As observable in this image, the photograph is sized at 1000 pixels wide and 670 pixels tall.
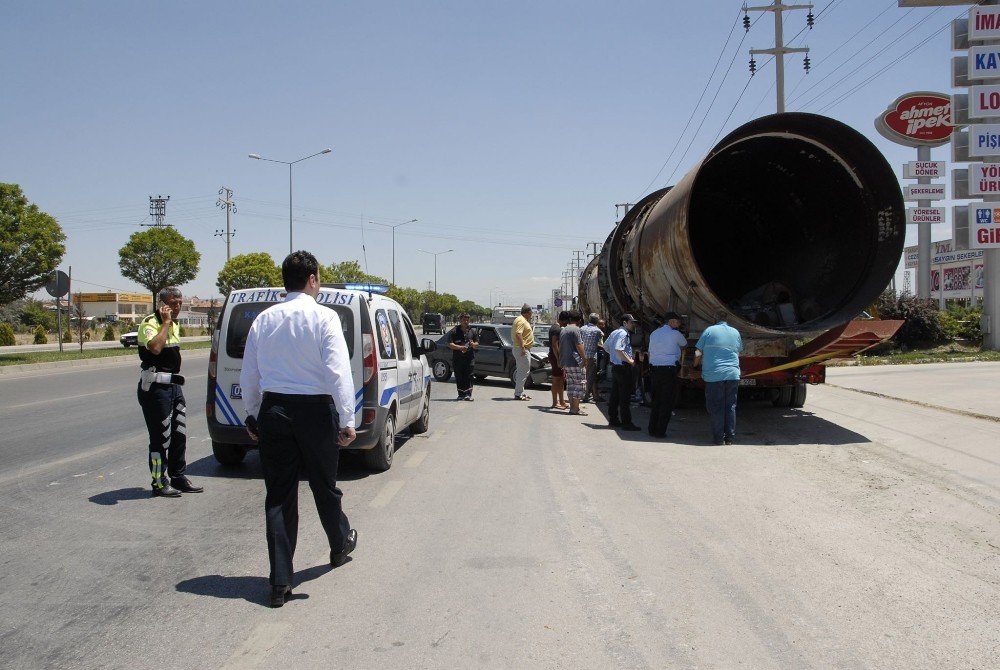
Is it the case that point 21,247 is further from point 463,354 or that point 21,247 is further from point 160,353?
point 160,353

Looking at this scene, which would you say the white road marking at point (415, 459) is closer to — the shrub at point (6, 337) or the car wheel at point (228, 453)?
the car wheel at point (228, 453)

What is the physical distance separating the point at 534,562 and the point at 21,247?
26.7 m

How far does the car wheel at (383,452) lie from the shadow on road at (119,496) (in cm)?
202

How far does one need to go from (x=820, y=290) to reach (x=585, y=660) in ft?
31.0

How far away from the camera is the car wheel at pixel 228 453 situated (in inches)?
307

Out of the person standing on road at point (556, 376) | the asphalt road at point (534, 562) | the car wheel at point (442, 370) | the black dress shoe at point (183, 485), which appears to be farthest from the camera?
the car wheel at point (442, 370)

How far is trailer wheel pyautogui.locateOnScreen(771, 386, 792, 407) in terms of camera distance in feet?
42.0

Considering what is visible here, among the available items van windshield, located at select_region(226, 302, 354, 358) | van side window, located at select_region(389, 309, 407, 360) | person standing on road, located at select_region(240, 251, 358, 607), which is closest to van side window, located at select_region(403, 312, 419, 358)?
van side window, located at select_region(389, 309, 407, 360)

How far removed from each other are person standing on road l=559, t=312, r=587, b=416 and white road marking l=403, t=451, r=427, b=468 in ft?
13.6

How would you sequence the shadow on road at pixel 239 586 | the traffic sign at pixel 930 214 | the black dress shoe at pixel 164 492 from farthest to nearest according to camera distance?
the traffic sign at pixel 930 214 → the black dress shoe at pixel 164 492 → the shadow on road at pixel 239 586

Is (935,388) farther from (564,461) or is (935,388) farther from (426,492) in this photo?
(426,492)

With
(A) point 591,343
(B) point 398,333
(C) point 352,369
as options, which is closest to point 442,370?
(A) point 591,343

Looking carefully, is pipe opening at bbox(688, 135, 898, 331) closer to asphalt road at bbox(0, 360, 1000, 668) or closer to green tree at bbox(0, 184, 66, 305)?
asphalt road at bbox(0, 360, 1000, 668)

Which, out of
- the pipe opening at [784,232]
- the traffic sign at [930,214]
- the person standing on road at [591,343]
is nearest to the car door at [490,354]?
the person standing on road at [591,343]
